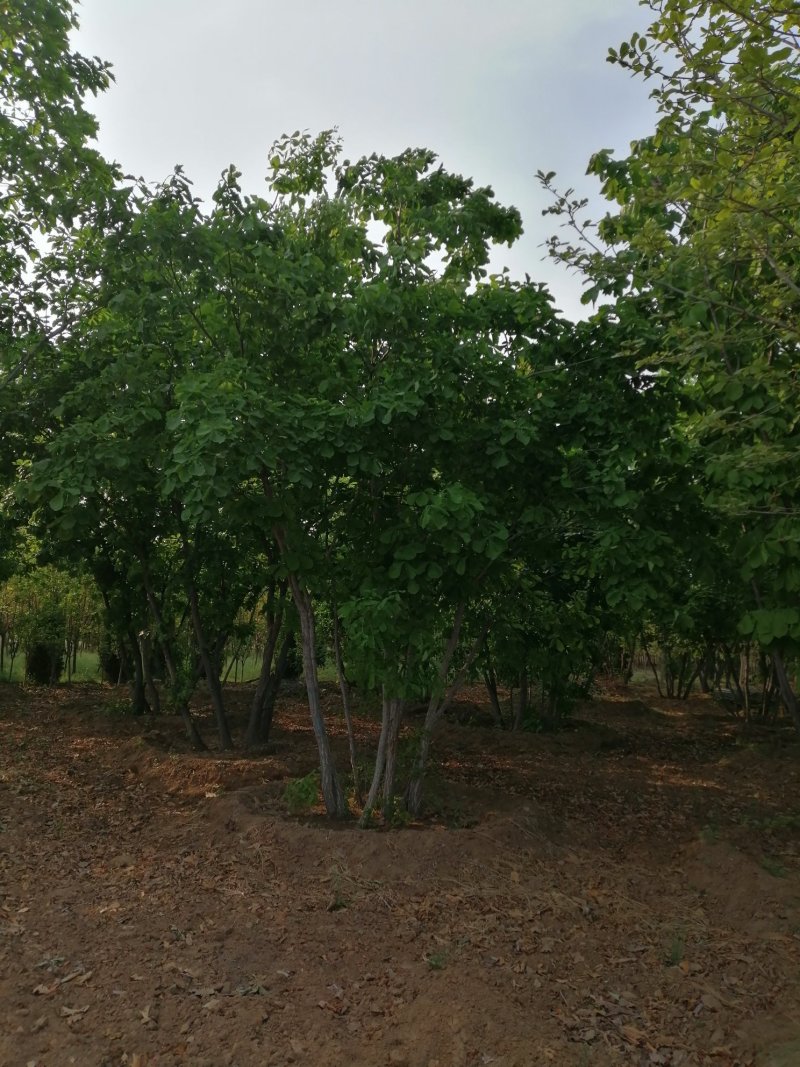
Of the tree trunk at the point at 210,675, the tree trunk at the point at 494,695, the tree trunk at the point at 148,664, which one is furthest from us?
the tree trunk at the point at 494,695

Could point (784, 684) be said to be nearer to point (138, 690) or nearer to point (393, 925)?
point (393, 925)

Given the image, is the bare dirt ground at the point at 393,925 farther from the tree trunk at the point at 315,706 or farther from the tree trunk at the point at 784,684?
the tree trunk at the point at 784,684

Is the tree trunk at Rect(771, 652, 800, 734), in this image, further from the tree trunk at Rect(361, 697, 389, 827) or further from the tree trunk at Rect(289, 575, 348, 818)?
the tree trunk at Rect(289, 575, 348, 818)

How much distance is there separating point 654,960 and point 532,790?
3539mm

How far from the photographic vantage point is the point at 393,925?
4574 mm

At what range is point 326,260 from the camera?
594 centimetres

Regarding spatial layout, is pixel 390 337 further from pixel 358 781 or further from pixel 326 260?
pixel 358 781

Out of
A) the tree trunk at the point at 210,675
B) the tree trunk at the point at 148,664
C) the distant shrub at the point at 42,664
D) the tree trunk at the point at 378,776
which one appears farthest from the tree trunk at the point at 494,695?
the distant shrub at the point at 42,664

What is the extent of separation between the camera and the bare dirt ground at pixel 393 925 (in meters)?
3.53

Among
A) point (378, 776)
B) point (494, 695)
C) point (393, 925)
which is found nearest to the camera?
point (393, 925)

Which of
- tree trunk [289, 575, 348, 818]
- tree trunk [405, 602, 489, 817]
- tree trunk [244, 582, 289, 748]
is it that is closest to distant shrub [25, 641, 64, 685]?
tree trunk [244, 582, 289, 748]

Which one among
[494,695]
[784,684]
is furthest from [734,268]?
[494,695]

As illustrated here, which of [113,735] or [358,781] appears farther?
[113,735]

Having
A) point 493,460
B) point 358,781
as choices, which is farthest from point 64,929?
point 493,460
